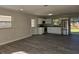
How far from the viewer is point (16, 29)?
9664 millimetres

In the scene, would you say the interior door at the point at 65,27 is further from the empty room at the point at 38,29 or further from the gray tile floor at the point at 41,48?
the gray tile floor at the point at 41,48

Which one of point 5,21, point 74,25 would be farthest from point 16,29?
point 74,25

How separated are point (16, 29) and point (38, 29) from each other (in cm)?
527

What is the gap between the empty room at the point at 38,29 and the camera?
6.73 metres

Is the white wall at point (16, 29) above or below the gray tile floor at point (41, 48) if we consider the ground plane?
above

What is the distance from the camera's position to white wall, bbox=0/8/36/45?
316 inches

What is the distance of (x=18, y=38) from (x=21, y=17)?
6.04ft

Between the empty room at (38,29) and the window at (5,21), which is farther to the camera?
the window at (5,21)

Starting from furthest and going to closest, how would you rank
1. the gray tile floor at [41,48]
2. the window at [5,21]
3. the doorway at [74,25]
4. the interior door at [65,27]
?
the doorway at [74,25]
the interior door at [65,27]
the window at [5,21]
the gray tile floor at [41,48]

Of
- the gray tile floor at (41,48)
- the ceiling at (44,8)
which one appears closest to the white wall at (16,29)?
the gray tile floor at (41,48)

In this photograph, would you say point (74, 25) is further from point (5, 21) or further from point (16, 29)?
point (5, 21)

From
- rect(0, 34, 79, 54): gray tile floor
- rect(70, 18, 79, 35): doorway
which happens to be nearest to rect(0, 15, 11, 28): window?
rect(0, 34, 79, 54): gray tile floor

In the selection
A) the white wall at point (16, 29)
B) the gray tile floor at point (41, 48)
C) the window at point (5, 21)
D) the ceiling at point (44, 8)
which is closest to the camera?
the gray tile floor at point (41, 48)
